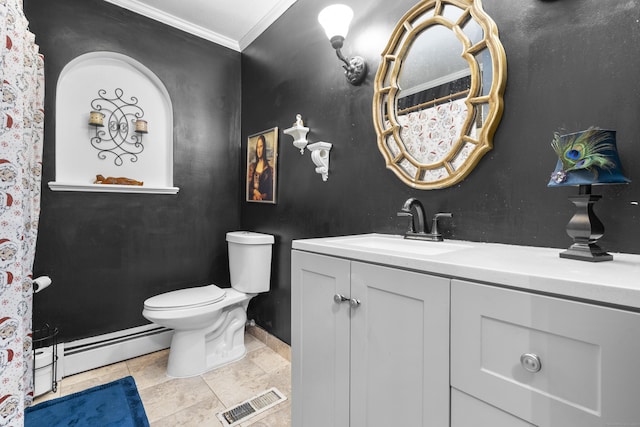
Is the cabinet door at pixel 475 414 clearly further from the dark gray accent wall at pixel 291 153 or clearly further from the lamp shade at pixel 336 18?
the lamp shade at pixel 336 18

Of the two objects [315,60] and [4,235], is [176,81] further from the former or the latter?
[4,235]

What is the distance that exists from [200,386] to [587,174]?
2104 millimetres

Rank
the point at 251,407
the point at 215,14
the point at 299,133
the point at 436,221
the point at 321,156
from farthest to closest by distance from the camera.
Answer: the point at 215,14, the point at 299,133, the point at 321,156, the point at 251,407, the point at 436,221

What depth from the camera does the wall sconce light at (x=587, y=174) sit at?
2.52 feet

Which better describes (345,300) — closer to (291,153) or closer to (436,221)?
(436,221)

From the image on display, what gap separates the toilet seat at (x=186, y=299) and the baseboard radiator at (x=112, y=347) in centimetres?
48

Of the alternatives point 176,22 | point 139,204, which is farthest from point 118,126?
point 176,22

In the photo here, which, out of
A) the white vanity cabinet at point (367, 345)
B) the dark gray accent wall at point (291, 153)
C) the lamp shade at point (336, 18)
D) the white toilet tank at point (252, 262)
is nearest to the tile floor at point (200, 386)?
the dark gray accent wall at point (291, 153)

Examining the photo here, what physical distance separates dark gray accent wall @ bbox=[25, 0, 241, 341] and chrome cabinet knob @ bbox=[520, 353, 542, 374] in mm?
2373

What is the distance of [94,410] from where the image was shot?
156cm

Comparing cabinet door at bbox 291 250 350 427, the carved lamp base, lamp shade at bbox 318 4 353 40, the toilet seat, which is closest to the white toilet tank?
the toilet seat

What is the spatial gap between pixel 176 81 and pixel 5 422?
228cm

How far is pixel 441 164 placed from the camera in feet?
4.14

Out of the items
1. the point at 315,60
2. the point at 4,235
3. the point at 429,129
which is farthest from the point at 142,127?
the point at 429,129
